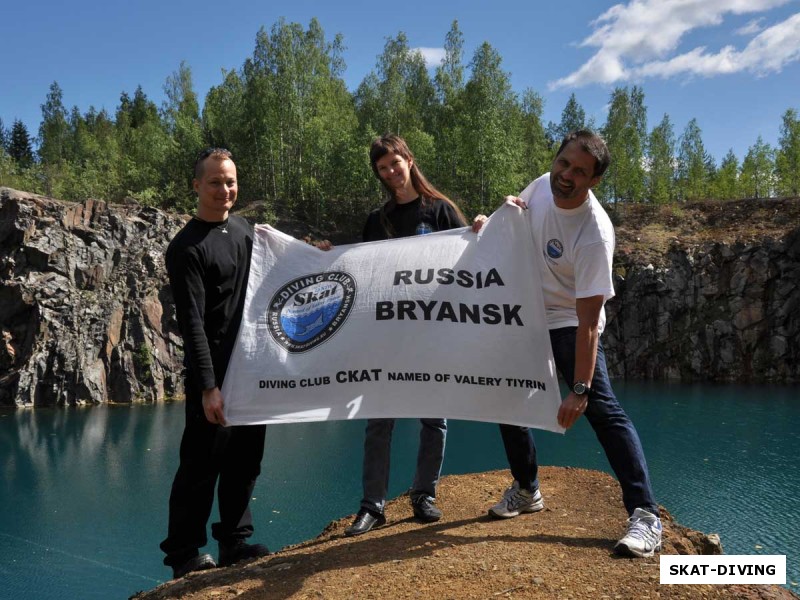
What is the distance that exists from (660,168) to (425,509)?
119ft

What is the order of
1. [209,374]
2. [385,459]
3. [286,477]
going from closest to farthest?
1. [209,374]
2. [385,459]
3. [286,477]

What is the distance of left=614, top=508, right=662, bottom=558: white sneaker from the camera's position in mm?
3039

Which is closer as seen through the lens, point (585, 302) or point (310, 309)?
point (585, 302)

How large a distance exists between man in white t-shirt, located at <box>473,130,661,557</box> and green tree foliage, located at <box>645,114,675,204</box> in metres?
34.4

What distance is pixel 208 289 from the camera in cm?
364

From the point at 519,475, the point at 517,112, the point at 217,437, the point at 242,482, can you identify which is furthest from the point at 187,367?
the point at 517,112

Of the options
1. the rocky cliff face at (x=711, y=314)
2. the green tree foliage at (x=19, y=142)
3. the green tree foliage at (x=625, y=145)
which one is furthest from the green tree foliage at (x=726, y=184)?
the green tree foliage at (x=19, y=142)

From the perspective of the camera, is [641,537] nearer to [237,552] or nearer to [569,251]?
[569,251]

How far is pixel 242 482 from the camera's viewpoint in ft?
12.1

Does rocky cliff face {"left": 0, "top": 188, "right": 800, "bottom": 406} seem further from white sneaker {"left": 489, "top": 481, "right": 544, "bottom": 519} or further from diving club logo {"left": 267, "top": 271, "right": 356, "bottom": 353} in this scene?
white sneaker {"left": 489, "top": 481, "right": 544, "bottom": 519}

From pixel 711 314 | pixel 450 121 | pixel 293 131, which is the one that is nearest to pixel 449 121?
pixel 450 121

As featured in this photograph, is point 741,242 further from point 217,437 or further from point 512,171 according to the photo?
point 217,437

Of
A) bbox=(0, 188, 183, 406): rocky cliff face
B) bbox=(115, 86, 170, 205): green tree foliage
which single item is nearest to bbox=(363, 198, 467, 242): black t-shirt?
bbox=(0, 188, 183, 406): rocky cliff face

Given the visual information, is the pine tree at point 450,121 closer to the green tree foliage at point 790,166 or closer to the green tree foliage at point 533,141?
the green tree foliage at point 533,141
